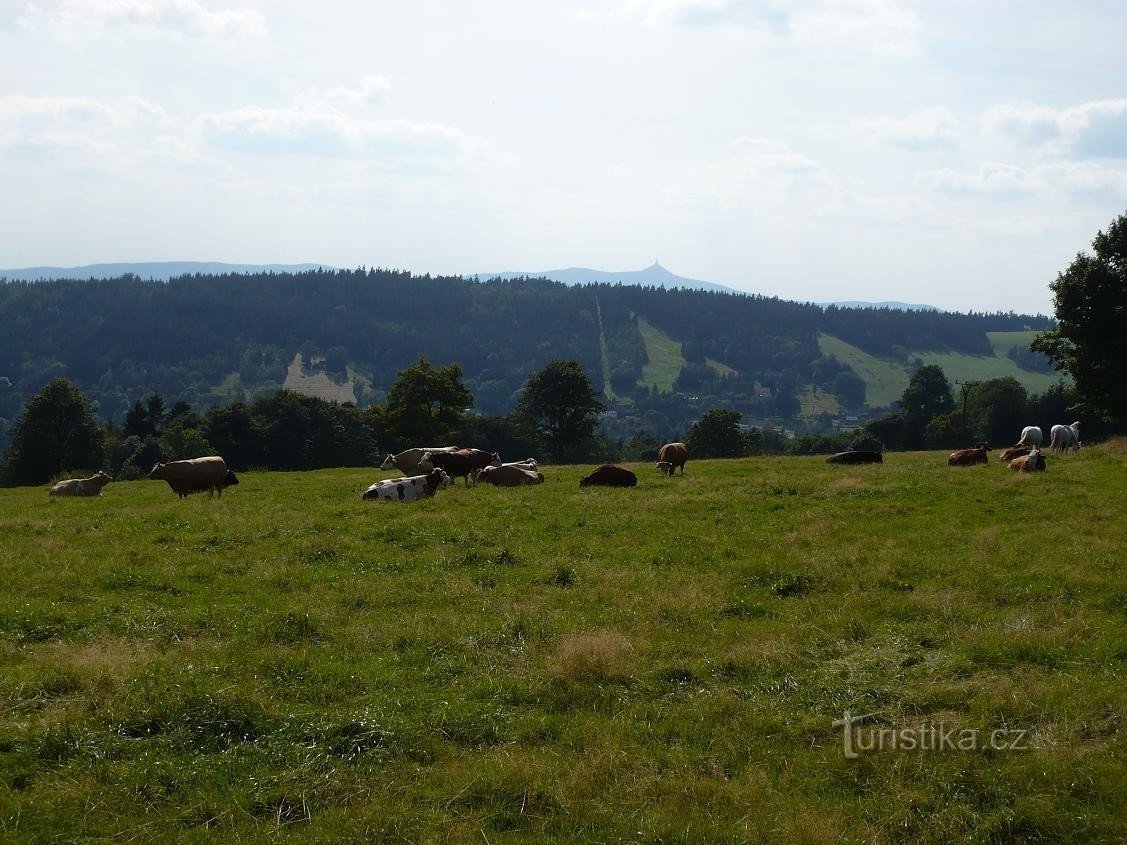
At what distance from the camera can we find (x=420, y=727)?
29.9 feet

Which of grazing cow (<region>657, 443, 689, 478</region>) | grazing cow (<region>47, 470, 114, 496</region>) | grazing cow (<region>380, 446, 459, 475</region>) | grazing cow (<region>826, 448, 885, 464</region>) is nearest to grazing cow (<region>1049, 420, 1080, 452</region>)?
grazing cow (<region>826, 448, 885, 464</region>)

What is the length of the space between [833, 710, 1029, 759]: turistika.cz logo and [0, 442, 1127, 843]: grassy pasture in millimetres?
121

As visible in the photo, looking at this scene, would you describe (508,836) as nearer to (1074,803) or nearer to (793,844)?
(793,844)

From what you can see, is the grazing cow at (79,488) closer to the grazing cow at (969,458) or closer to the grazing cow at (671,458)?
the grazing cow at (671,458)

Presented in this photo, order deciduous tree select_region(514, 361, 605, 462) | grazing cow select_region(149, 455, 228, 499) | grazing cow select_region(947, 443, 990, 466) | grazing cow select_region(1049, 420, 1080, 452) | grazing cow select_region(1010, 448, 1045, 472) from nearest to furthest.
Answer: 1. grazing cow select_region(1010, 448, 1045, 472)
2. grazing cow select_region(149, 455, 228, 499)
3. grazing cow select_region(947, 443, 990, 466)
4. grazing cow select_region(1049, 420, 1080, 452)
5. deciduous tree select_region(514, 361, 605, 462)

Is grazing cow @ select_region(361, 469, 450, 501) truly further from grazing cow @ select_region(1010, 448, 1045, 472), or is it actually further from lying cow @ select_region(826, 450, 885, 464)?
grazing cow @ select_region(1010, 448, 1045, 472)

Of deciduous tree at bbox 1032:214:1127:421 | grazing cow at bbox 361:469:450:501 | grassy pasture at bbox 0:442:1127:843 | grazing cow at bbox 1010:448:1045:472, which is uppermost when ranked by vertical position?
deciduous tree at bbox 1032:214:1127:421

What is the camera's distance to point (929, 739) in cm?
883

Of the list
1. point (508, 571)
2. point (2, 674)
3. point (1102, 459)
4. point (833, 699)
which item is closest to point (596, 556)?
point (508, 571)

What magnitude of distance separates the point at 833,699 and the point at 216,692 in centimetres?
674

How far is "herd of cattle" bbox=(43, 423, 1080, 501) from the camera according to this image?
2733 cm

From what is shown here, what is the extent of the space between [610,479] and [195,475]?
44.6 ft

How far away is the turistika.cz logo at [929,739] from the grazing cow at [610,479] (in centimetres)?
2042

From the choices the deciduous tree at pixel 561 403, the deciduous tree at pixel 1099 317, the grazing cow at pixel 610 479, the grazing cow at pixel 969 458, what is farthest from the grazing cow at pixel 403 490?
the deciduous tree at pixel 561 403
